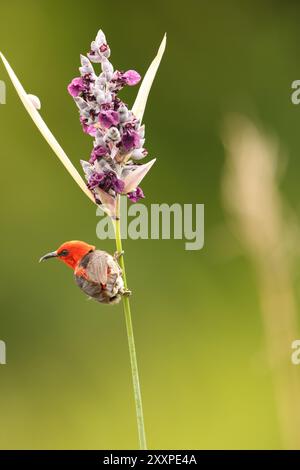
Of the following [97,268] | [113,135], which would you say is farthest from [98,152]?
[97,268]

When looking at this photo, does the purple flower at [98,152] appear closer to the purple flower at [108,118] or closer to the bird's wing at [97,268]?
the purple flower at [108,118]

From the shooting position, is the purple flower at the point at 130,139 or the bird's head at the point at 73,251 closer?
the purple flower at the point at 130,139

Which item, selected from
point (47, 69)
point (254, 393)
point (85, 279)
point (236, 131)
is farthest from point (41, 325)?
point (85, 279)

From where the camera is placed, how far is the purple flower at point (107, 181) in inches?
32.9

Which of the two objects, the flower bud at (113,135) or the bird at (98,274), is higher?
the flower bud at (113,135)

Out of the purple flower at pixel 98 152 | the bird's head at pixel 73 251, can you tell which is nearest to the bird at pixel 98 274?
the bird's head at pixel 73 251

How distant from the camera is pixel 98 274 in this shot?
2.97ft

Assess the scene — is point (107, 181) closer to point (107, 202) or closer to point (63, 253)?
point (107, 202)

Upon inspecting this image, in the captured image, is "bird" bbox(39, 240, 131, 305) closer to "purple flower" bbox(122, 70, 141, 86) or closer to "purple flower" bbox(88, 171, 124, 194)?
"purple flower" bbox(88, 171, 124, 194)

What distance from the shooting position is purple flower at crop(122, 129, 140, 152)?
826mm

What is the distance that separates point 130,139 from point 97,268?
0.19m

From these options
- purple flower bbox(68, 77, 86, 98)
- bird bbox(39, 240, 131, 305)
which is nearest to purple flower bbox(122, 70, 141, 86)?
purple flower bbox(68, 77, 86, 98)

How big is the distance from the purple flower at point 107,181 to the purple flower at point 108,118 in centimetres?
6

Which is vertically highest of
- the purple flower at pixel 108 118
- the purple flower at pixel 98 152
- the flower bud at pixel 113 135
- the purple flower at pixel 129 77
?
the purple flower at pixel 129 77
